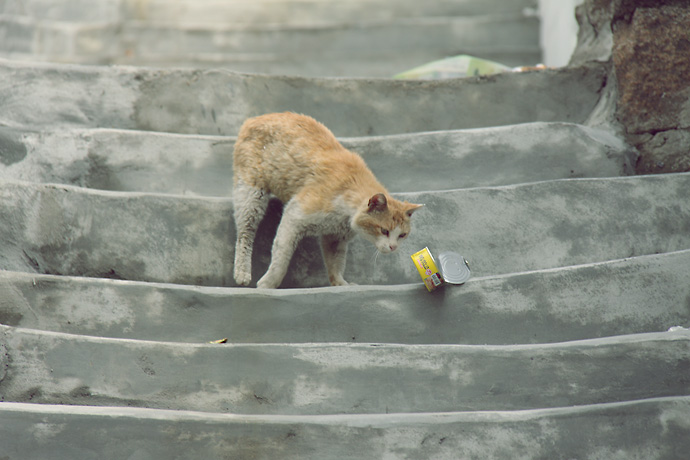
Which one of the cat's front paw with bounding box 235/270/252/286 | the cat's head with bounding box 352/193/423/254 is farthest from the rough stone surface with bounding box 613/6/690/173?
the cat's front paw with bounding box 235/270/252/286

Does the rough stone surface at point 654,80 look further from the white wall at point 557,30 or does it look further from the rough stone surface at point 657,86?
the white wall at point 557,30

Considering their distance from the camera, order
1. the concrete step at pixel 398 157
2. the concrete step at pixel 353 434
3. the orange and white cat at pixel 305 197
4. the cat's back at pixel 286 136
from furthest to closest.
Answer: the concrete step at pixel 398 157 < the cat's back at pixel 286 136 < the orange and white cat at pixel 305 197 < the concrete step at pixel 353 434

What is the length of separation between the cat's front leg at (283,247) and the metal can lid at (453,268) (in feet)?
2.69

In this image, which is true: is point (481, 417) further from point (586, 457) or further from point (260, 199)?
point (260, 199)

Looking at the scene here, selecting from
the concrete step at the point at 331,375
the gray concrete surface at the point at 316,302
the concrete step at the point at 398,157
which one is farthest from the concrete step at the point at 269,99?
the concrete step at the point at 331,375

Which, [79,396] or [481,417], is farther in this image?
[79,396]

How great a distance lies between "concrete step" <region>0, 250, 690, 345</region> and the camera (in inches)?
122

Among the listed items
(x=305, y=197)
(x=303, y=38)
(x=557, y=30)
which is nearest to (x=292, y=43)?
(x=303, y=38)

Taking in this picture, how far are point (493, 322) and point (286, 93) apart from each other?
2.48m

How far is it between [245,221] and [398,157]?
1.21 meters

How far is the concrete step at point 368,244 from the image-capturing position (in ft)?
11.6

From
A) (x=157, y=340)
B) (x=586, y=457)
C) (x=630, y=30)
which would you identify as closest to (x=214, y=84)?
(x=157, y=340)

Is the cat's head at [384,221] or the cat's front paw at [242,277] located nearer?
the cat's head at [384,221]

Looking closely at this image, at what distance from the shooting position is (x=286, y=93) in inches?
187
